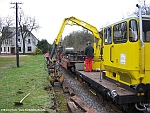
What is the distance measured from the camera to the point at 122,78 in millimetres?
8031

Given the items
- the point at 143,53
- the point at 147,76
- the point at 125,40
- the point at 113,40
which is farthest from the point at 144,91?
the point at 113,40

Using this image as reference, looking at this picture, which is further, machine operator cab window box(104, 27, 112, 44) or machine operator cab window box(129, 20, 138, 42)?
machine operator cab window box(104, 27, 112, 44)

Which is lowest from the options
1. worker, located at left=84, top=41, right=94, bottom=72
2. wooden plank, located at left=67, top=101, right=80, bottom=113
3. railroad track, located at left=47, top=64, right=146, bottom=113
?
railroad track, located at left=47, top=64, right=146, bottom=113

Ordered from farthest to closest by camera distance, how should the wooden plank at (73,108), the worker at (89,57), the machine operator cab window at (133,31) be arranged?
the worker at (89,57) < the wooden plank at (73,108) < the machine operator cab window at (133,31)

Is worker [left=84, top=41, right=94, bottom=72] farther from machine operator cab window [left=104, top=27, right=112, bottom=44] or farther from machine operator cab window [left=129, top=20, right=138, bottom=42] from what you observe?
machine operator cab window [left=129, top=20, right=138, bottom=42]

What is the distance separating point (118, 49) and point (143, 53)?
3.78 feet

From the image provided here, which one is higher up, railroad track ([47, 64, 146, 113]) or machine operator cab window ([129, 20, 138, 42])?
machine operator cab window ([129, 20, 138, 42])

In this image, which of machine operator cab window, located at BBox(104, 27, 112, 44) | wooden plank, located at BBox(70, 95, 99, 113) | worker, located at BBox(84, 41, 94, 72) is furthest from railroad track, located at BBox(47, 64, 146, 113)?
machine operator cab window, located at BBox(104, 27, 112, 44)

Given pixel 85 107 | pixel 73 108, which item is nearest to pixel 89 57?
pixel 85 107

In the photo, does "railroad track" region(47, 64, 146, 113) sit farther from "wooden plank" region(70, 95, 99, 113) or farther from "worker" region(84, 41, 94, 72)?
"worker" region(84, 41, 94, 72)

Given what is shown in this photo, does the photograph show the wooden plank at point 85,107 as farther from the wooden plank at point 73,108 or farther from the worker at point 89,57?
the worker at point 89,57

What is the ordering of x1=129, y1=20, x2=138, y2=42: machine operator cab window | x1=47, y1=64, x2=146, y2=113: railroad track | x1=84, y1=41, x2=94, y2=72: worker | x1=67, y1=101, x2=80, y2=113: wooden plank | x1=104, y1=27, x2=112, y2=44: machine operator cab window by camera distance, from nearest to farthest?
x1=129, y1=20, x2=138, y2=42: machine operator cab window
x1=67, y1=101, x2=80, y2=113: wooden plank
x1=47, y1=64, x2=146, y2=113: railroad track
x1=104, y1=27, x2=112, y2=44: machine operator cab window
x1=84, y1=41, x2=94, y2=72: worker

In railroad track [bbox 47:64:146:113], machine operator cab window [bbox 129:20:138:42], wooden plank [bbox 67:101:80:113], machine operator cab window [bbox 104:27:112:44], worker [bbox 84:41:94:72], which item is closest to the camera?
machine operator cab window [bbox 129:20:138:42]

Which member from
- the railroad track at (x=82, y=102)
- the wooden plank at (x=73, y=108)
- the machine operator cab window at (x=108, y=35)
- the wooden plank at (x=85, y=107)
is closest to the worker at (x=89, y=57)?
the railroad track at (x=82, y=102)
